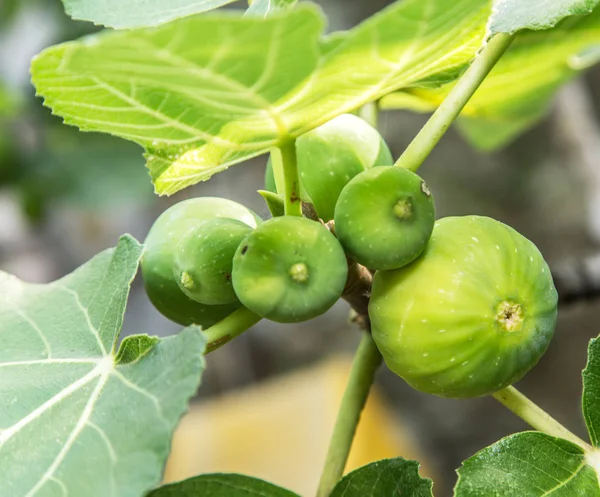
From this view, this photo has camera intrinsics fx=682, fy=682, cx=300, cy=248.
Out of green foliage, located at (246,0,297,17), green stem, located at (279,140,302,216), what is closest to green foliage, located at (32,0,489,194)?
green stem, located at (279,140,302,216)

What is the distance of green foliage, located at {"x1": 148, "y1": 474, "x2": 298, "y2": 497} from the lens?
57 centimetres

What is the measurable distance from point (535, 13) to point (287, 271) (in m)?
0.32

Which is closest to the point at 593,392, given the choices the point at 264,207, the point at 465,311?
the point at 465,311

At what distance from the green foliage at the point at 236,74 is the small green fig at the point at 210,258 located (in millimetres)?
65

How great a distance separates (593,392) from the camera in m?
0.60

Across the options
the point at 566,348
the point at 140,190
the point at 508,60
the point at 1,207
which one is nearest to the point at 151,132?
the point at 508,60

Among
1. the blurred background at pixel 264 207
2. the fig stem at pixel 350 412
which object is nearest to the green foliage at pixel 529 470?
the fig stem at pixel 350 412

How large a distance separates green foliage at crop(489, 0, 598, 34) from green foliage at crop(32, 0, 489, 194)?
0.08 m

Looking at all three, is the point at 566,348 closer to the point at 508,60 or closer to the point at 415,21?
the point at 508,60

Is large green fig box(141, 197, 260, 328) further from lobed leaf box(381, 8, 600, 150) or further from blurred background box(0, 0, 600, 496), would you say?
blurred background box(0, 0, 600, 496)

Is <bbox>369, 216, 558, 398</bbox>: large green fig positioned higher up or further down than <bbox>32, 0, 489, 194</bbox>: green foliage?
further down

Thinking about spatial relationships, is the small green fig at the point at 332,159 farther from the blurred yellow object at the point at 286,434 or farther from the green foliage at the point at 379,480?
the blurred yellow object at the point at 286,434

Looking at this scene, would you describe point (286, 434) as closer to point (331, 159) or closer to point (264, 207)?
point (264, 207)

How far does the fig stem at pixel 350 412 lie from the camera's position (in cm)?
65
